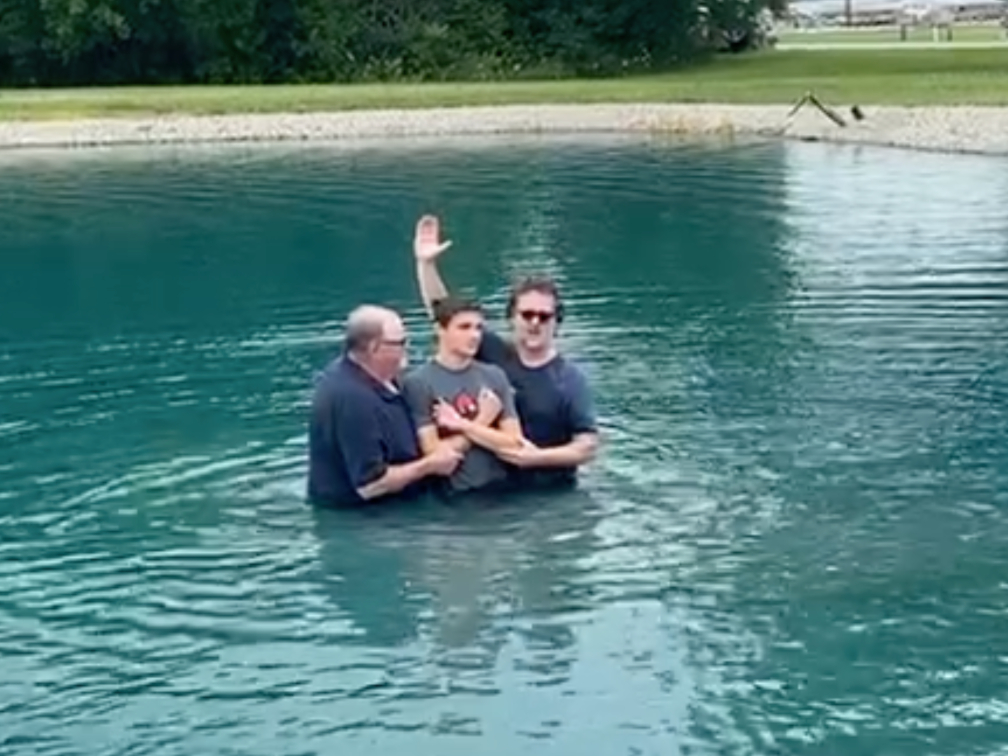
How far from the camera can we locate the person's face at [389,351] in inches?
464

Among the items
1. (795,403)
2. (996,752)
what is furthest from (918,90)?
(996,752)

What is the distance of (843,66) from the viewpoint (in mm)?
58219

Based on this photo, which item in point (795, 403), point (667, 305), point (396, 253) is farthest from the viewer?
point (396, 253)

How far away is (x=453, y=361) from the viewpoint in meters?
11.9

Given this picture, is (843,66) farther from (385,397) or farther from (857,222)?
(385,397)

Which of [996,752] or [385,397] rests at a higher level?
[385,397]

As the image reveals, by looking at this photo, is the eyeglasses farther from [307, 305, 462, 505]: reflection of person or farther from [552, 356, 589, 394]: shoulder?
[307, 305, 462, 505]: reflection of person

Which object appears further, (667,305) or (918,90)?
(918,90)

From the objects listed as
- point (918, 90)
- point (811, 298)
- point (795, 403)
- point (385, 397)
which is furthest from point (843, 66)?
point (385, 397)

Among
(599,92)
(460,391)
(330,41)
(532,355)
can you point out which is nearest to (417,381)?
Answer: (460,391)

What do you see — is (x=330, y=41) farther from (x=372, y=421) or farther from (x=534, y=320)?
(x=372, y=421)

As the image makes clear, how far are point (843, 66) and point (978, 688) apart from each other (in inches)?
1981

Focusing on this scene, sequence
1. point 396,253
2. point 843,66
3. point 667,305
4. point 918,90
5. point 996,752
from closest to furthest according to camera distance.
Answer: point 996,752, point 667,305, point 396,253, point 918,90, point 843,66

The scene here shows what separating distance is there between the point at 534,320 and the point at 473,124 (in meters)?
34.8
